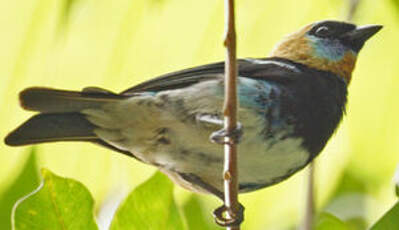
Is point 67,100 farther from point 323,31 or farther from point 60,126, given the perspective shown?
point 323,31

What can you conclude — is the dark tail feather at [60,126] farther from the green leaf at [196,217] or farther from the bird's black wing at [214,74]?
the green leaf at [196,217]

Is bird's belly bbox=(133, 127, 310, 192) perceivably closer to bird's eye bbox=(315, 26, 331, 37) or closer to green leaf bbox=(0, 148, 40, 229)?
green leaf bbox=(0, 148, 40, 229)

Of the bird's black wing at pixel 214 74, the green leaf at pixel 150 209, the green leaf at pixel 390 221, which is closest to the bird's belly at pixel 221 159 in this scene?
the bird's black wing at pixel 214 74

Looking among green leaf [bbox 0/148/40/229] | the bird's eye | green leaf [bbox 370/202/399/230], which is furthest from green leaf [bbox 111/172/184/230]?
the bird's eye

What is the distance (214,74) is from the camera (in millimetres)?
2088

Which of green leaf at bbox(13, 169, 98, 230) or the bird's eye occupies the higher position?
the bird's eye

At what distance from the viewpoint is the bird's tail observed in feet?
6.01

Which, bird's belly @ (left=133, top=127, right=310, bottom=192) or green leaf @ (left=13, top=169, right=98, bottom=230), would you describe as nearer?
green leaf @ (left=13, top=169, right=98, bottom=230)

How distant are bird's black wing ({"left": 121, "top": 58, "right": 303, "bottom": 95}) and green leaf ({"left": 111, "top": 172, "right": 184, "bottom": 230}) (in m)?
0.66

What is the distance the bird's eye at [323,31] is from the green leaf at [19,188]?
134 cm

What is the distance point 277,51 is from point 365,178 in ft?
4.24

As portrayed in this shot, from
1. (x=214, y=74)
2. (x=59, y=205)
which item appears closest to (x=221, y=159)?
(x=214, y=74)

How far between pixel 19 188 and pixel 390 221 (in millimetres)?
908

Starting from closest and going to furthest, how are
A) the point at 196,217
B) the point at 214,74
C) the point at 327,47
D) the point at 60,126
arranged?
the point at 196,217, the point at 60,126, the point at 214,74, the point at 327,47
